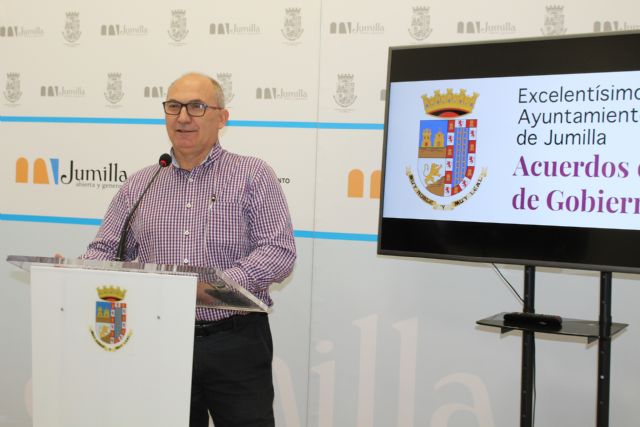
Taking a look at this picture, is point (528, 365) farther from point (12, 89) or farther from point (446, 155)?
point (12, 89)

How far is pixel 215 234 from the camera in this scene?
2.44m

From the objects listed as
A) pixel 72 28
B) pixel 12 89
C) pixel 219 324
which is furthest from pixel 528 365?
pixel 12 89

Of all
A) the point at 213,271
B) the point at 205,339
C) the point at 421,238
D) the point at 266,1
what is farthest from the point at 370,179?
the point at 213,271

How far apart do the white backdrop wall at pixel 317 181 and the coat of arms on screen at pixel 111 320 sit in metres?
1.61

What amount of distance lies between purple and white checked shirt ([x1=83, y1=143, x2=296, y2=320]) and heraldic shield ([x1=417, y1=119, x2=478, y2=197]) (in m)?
0.54

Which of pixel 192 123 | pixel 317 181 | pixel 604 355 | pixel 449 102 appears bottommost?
pixel 604 355

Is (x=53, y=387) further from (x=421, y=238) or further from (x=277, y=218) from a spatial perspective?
(x=421, y=238)

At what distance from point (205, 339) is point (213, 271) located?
2.27 feet

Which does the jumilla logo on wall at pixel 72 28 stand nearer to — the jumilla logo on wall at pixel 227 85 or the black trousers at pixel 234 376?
the jumilla logo on wall at pixel 227 85

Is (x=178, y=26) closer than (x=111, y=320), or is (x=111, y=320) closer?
(x=111, y=320)

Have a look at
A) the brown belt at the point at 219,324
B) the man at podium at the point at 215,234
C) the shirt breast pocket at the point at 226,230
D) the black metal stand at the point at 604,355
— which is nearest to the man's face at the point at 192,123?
the man at podium at the point at 215,234

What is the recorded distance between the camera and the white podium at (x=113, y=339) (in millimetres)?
1852

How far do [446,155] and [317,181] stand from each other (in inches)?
36.5

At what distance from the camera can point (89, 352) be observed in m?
1.89
